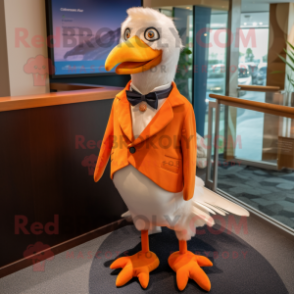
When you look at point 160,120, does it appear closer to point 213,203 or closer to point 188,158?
point 188,158

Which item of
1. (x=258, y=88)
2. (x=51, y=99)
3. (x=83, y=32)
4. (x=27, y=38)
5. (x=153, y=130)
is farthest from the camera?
(x=258, y=88)

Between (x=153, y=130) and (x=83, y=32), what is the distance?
1990 millimetres

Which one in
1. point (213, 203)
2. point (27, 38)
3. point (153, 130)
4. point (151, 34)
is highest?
point (27, 38)

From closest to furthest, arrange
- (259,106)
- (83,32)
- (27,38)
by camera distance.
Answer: (259,106)
(27,38)
(83,32)

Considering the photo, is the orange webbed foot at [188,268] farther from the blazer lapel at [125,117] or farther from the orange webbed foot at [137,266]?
the blazer lapel at [125,117]

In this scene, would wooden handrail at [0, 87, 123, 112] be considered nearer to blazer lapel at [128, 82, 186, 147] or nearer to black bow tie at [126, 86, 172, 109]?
black bow tie at [126, 86, 172, 109]

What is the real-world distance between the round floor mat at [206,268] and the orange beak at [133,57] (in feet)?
3.82

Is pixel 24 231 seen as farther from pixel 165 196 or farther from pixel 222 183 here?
pixel 222 183

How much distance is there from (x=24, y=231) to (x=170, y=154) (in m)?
1.02

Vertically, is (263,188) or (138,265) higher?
(263,188)

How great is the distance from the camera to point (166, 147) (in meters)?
1.68

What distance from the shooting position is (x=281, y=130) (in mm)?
2404

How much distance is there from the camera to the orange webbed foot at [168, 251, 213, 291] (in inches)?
72.1

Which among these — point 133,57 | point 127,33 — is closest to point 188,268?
point 133,57
